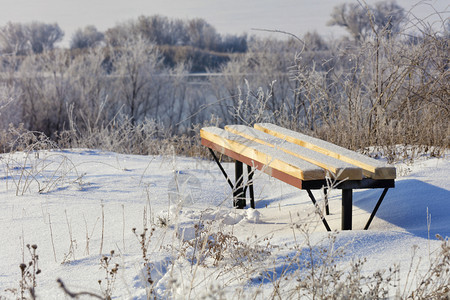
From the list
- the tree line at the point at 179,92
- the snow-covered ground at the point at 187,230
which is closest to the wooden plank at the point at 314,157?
the snow-covered ground at the point at 187,230

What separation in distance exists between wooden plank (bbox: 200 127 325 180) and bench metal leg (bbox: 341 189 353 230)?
0.24 m

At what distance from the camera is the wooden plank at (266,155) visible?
312 centimetres

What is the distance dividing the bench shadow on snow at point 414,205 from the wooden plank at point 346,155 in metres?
0.44

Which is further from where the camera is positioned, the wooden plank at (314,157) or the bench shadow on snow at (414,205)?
the bench shadow on snow at (414,205)

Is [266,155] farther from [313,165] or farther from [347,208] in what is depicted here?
[347,208]

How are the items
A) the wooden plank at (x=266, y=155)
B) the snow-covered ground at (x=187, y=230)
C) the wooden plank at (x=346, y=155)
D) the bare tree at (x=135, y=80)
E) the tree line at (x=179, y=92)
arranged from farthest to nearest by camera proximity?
the bare tree at (x=135, y=80) < the tree line at (x=179, y=92) < the wooden plank at (x=346, y=155) < the wooden plank at (x=266, y=155) < the snow-covered ground at (x=187, y=230)

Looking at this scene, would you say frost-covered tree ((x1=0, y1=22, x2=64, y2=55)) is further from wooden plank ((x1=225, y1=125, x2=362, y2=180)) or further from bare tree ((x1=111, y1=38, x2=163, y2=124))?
wooden plank ((x1=225, y1=125, x2=362, y2=180))

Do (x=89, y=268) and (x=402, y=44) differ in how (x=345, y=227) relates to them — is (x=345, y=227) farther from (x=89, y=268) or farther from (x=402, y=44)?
(x=402, y=44)

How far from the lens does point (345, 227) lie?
3.33 m

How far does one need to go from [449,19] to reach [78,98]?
14551mm

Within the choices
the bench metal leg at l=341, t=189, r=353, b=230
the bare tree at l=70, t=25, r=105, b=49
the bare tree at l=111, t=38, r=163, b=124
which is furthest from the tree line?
the bare tree at l=70, t=25, r=105, b=49

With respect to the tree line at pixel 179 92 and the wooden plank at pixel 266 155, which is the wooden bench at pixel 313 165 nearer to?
the wooden plank at pixel 266 155

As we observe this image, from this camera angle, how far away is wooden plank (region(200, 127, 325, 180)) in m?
3.12

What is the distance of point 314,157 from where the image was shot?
343 cm
